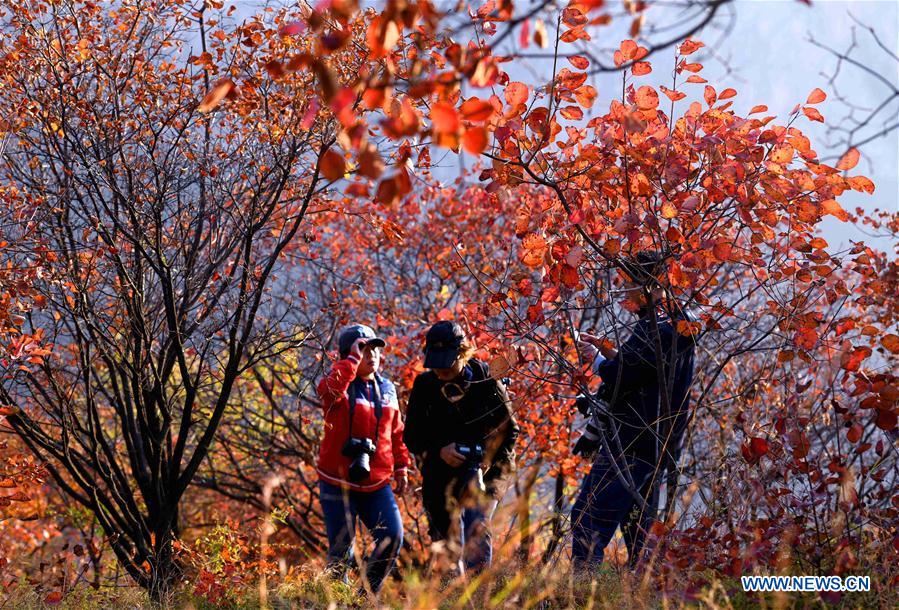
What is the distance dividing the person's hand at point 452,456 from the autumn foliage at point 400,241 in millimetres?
731

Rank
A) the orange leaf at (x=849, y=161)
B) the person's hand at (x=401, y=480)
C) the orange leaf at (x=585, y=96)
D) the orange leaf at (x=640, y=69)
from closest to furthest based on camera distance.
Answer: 1. the orange leaf at (x=849, y=161)
2. the orange leaf at (x=585, y=96)
3. the orange leaf at (x=640, y=69)
4. the person's hand at (x=401, y=480)

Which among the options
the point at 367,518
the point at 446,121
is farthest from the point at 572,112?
the point at 367,518

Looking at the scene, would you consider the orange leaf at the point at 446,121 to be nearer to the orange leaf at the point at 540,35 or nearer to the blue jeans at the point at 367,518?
the orange leaf at the point at 540,35

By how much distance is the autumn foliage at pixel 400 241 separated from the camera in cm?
349

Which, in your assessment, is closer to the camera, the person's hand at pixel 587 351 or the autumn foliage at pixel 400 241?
the autumn foliage at pixel 400 241

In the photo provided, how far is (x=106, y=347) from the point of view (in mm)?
6160

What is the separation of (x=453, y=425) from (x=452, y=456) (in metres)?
0.26

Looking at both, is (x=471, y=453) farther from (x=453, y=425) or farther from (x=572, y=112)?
(x=572, y=112)

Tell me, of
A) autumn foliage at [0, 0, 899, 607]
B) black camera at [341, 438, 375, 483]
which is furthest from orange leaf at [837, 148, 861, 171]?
black camera at [341, 438, 375, 483]

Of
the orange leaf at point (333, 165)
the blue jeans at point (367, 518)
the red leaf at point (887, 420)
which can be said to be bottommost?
the blue jeans at point (367, 518)

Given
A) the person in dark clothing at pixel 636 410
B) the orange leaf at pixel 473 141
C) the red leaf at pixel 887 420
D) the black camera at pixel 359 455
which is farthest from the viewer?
the black camera at pixel 359 455

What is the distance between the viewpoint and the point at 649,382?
4746 millimetres

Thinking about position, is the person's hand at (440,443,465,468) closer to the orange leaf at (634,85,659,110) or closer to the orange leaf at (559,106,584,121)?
the orange leaf at (559,106,584,121)

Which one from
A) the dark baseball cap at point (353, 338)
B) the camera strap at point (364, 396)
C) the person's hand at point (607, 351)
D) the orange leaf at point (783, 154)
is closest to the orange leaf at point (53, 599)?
the camera strap at point (364, 396)
